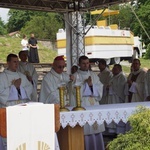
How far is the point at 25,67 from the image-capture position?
855cm

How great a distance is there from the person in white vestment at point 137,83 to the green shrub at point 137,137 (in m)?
4.53

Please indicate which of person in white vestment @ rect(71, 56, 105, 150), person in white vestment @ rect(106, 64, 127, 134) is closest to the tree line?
person in white vestment @ rect(106, 64, 127, 134)

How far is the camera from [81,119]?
16.8ft

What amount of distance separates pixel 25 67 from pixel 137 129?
522 cm

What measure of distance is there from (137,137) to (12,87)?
9.25 ft

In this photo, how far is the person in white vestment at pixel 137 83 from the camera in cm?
816

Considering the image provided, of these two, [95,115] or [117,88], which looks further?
[117,88]

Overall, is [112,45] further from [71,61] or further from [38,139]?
[38,139]

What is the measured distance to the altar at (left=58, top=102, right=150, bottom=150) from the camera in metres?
5.08

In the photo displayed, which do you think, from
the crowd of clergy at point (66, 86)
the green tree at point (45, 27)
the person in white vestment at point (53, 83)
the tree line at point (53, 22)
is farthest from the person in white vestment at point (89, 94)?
the green tree at point (45, 27)

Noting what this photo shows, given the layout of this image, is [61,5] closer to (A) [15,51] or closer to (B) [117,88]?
(B) [117,88]

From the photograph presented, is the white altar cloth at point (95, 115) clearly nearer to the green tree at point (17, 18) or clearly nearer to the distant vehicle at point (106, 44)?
the distant vehicle at point (106, 44)

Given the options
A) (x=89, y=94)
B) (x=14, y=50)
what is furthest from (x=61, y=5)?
(x=14, y=50)

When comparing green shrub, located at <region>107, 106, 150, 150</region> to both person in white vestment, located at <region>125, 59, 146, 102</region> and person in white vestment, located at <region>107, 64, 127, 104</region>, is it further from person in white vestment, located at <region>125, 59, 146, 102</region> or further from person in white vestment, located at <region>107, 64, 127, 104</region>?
person in white vestment, located at <region>107, 64, 127, 104</region>
